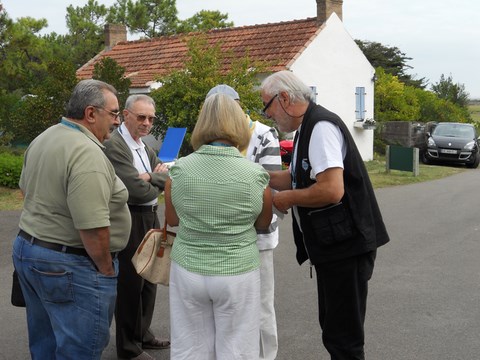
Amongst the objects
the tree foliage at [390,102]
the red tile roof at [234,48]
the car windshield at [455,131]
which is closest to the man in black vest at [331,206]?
the red tile roof at [234,48]

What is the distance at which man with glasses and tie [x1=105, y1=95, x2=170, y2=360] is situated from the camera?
4.22 meters

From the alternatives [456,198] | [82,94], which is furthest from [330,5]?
[82,94]

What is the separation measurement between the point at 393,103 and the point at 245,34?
11.1 metres

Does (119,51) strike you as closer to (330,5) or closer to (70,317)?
(330,5)

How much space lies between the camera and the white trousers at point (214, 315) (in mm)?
3018

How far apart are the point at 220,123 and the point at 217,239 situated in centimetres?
59

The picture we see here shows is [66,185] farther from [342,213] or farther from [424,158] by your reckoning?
[424,158]

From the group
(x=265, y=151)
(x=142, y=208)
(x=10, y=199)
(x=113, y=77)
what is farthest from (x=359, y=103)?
(x=142, y=208)

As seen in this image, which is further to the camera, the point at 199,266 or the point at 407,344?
the point at 407,344

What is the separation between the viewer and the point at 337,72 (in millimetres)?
20406

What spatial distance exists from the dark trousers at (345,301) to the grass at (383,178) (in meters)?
8.68

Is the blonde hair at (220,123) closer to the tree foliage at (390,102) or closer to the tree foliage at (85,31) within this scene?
the tree foliage at (390,102)

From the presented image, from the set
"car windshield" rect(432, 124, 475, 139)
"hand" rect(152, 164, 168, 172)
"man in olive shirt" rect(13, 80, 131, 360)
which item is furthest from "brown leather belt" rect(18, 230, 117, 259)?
"car windshield" rect(432, 124, 475, 139)

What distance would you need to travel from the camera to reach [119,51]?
24750mm
